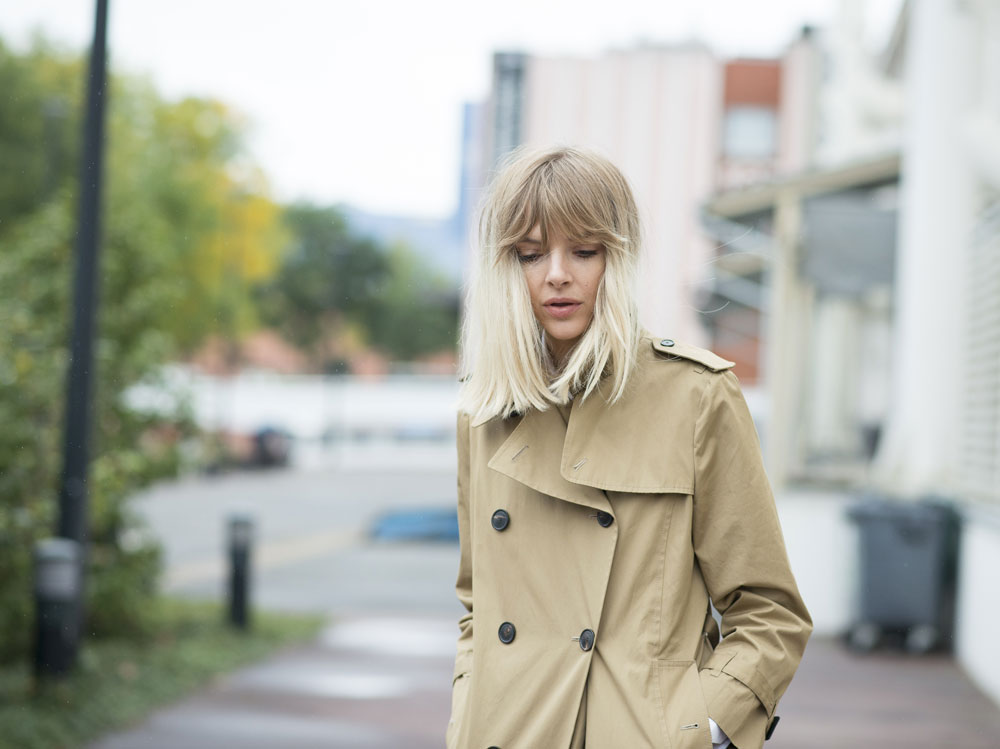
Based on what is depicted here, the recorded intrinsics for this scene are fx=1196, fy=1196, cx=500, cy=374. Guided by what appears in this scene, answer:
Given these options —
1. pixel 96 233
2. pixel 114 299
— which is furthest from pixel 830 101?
pixel 96 233

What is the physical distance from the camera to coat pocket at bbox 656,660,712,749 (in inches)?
75.7

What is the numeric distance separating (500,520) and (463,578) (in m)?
0.31

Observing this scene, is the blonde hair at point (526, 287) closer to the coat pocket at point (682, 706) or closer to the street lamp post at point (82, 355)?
the coat pocket at point (682, 706)

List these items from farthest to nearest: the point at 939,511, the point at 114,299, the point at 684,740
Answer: the point at 114,299 < the point at 939,511 < the point at 684,740

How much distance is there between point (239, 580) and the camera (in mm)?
9859

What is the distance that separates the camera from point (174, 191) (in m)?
32.4

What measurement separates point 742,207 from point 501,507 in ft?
30.2

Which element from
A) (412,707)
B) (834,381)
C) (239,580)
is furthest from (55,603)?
(834,381)

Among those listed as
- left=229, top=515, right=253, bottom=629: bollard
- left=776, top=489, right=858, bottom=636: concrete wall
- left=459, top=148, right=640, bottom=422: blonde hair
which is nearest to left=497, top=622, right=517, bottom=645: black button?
left=459, top=148, right=640, bottom=422: blonde hair

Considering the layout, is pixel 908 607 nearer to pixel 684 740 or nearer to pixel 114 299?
pixel 114 299

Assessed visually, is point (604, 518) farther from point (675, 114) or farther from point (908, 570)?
point (675, 114)

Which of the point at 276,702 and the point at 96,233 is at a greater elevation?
the point at 96,233

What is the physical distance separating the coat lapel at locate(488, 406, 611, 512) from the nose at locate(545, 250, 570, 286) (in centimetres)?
24

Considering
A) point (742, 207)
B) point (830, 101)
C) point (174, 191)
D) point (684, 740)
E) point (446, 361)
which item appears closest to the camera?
point (684, 740)
